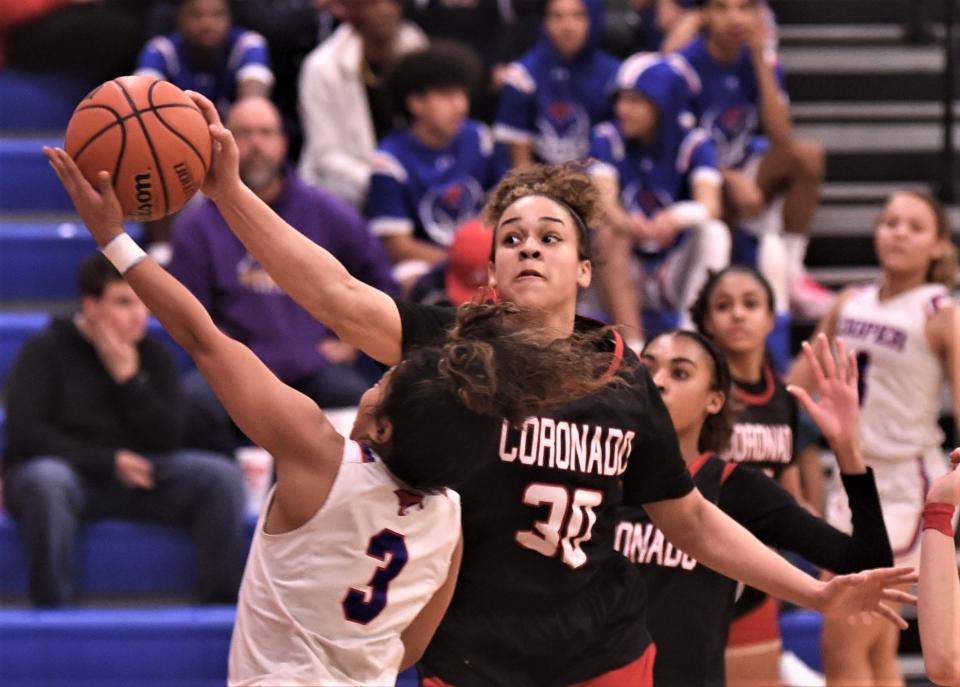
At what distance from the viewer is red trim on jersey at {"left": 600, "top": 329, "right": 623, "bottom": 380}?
10.3 ft

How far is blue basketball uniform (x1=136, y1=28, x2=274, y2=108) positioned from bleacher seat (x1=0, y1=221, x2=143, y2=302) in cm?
73

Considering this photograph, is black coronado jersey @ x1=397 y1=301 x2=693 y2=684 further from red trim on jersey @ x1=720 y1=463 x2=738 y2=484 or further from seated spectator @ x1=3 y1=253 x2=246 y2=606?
seated spectator @ x1=3 y1=253 x2=246 y2=606

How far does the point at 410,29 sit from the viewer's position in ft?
23.4

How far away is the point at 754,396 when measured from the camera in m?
4.68

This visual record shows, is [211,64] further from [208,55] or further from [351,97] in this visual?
[351,97]

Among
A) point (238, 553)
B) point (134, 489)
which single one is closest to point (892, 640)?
point (238, 553)

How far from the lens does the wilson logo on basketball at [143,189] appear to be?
10.1 feet

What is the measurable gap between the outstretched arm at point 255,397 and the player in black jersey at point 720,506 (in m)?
1.07

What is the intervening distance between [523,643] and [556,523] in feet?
0.82

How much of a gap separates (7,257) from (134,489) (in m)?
1.73

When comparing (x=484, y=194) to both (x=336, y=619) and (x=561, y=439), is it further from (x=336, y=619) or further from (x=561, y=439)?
(x=336, y=619)

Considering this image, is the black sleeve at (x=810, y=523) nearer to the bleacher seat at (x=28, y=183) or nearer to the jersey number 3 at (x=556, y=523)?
the jersey number 3 at (x=556, y=523)

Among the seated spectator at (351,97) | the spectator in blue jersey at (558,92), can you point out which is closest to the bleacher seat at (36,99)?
the seated spectator at (351,97)

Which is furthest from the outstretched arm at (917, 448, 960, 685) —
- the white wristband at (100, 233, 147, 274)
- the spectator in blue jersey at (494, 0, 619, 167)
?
the spectator in blue jersey at (494, 0, 619, 167)
